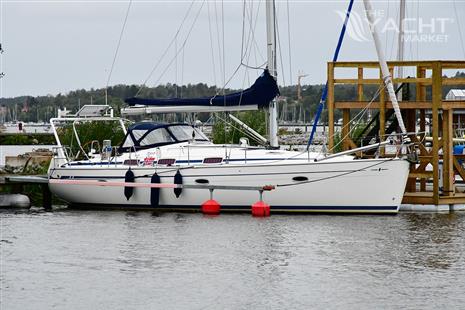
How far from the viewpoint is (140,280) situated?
23172 millimetres

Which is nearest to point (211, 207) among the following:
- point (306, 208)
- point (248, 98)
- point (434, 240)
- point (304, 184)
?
point (306, 208)

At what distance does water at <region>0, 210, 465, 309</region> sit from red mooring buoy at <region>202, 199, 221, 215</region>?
0.53 meters

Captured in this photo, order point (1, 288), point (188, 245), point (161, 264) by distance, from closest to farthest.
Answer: point (1, 288) → point (161, 264) → point (188, 245)

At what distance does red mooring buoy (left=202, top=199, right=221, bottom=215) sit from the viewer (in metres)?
32.7

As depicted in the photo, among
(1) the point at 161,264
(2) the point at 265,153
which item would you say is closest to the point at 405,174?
(2) the point at 265,153

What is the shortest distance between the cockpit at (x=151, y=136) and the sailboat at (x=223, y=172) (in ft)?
0.10

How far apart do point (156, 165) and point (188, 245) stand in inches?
254

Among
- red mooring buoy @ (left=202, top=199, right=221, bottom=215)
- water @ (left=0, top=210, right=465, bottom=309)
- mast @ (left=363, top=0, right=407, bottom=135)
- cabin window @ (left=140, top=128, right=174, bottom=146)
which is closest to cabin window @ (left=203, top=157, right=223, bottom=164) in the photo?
→ red mooring buoy @ (left=202, top=199, right=221, bottom=215)

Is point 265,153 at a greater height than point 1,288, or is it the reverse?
point 265,153

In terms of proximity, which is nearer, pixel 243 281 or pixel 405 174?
pixel 243 281

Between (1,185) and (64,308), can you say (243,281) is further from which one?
(1,185)

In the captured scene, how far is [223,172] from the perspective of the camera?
106 ft

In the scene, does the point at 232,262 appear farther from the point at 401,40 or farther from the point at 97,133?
the point at 97,133

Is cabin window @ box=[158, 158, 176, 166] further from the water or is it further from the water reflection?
the water reflection
